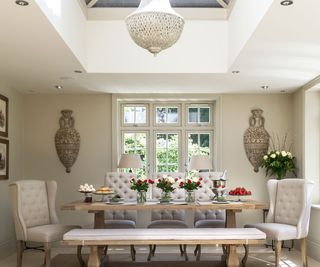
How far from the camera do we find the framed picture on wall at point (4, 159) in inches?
263

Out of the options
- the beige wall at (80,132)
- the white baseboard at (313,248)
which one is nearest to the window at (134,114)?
the beige wall at (80,132)

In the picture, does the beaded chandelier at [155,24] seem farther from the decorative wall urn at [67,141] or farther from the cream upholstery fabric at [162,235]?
the decorative wall urn at [67,141]

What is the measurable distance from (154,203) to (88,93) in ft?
9.06

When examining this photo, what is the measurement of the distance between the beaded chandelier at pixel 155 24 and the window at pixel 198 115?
13.6 ft

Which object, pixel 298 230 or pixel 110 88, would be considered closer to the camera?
pixel 298 230

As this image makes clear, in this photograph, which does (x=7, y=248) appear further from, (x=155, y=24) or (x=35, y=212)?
(x=155, y=24)

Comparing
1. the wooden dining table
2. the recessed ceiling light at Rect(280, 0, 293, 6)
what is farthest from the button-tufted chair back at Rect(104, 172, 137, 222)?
the recessed ceiling light at Rect(280, 0, 293, 6)

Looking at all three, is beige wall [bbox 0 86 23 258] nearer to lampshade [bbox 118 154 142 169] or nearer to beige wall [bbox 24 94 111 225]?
beige wall [bbox 24 94 111 225]

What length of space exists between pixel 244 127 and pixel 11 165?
3.60m

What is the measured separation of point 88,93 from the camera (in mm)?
7836

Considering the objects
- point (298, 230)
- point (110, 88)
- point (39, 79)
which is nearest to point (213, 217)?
point (298, 230)

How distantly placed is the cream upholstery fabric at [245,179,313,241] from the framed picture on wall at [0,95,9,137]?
3531 mm

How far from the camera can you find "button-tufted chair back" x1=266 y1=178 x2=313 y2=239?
19.2 feet

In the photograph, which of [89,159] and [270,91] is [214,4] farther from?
[89,159]
